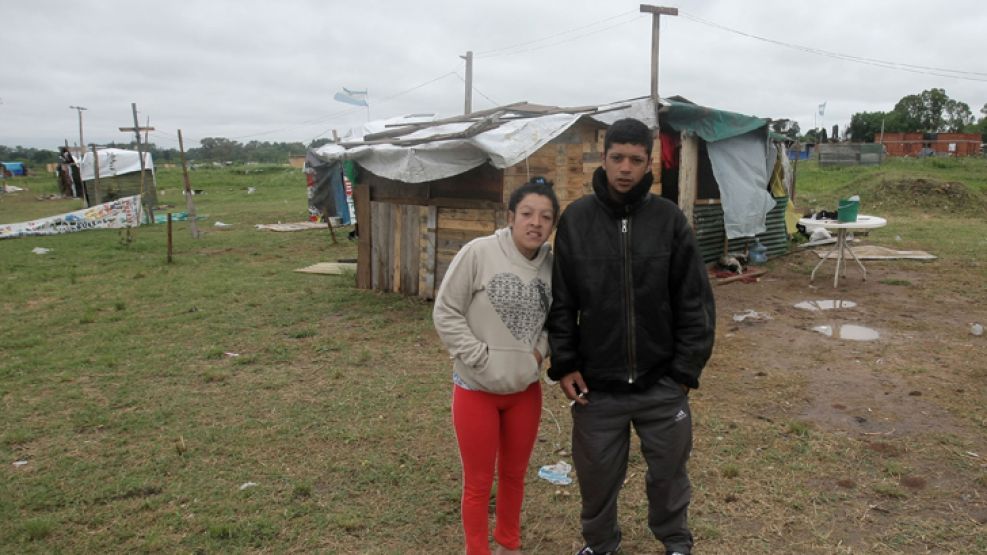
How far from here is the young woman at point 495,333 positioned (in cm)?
243

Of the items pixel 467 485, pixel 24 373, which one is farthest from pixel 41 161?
pixel 467 485

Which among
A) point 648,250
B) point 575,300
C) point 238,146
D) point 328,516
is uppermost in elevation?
point 238,146

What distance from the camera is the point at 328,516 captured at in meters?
3.18

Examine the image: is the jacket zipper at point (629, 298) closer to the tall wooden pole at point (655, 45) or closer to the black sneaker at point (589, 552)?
the black sneaker at point (589, 552)

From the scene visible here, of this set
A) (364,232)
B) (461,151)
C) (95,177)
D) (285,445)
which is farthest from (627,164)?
(95,177)

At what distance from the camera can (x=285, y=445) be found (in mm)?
4004

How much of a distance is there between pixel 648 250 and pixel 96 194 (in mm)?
23121

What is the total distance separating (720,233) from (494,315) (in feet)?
27.0

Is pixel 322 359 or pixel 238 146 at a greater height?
pixel 238 146

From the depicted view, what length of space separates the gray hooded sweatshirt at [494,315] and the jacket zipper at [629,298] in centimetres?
33

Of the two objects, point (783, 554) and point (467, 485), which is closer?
point (467, 485)

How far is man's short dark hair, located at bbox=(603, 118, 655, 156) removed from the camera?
91.5 inches

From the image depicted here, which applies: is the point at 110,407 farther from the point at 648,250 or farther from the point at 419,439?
the point at 648,250

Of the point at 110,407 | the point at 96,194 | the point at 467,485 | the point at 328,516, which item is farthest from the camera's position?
the point at 96,194
